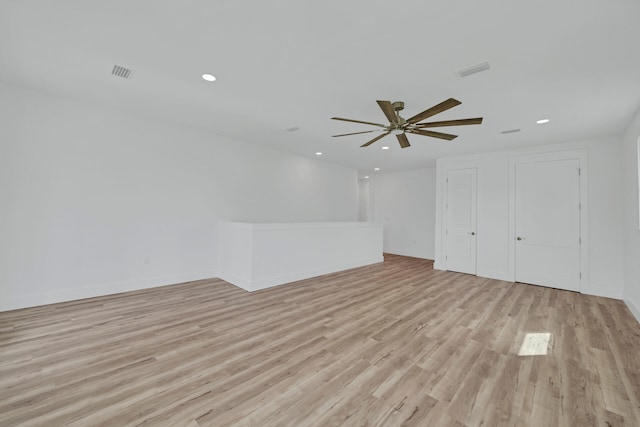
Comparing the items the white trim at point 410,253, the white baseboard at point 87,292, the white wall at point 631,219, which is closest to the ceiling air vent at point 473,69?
the white wall at point 631,219

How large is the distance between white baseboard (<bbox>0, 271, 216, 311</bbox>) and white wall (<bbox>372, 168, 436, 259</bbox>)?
610 centimetres

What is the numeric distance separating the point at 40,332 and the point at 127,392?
5.66 ft

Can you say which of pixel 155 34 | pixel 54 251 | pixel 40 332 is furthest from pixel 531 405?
pixel 54 251

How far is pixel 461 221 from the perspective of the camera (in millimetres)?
5836

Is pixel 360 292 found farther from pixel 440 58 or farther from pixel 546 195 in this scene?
pixel 546 195

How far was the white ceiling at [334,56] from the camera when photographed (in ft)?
5.98

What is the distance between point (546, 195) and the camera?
15.6 ft

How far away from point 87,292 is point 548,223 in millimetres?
7709

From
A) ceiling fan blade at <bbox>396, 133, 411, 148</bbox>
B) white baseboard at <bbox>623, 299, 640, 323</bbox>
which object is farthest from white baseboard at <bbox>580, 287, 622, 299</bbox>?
ceiling fan blade at <bbox>396, 133, 411, 148</bbox>

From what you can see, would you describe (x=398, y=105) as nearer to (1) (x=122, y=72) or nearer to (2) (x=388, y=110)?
(2) (x=388, y=110)

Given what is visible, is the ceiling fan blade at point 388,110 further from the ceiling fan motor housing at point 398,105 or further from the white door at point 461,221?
the white door at point 461,221

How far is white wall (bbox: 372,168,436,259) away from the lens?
25.0 ft

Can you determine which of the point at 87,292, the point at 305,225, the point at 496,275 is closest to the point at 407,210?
the point at 496,275

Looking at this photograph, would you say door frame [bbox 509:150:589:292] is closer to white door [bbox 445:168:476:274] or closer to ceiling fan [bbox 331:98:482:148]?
white door [bbox 445:168:476:274]
